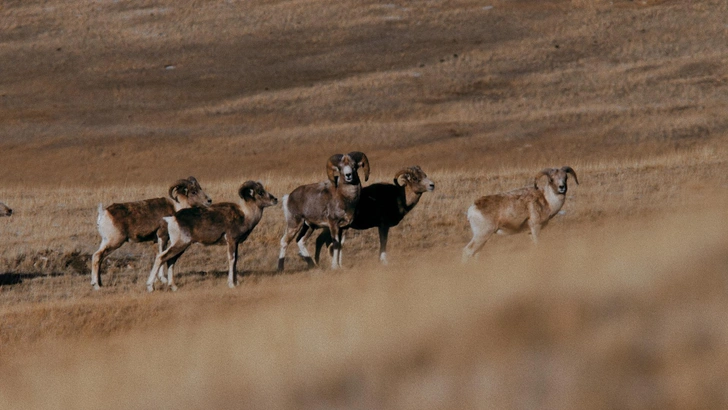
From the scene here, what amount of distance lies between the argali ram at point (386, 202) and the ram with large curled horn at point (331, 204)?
1.16 ft

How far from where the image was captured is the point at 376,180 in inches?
1361

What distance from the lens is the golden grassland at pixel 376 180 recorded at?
181cm

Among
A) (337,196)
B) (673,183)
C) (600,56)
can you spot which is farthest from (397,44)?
(337,196)

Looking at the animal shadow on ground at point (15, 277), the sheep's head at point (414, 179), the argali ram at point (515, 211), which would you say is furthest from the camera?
the sheep's head at point (414, 179)

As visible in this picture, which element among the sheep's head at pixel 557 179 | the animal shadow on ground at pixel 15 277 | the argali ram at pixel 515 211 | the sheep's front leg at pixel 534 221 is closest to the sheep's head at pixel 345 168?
the argali ram at pixel 515 211

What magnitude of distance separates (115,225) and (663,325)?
1693cm

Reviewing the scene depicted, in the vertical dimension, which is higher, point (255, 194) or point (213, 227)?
point (255, 194)

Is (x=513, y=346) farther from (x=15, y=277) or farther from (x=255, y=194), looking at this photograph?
(x=15, y=277)

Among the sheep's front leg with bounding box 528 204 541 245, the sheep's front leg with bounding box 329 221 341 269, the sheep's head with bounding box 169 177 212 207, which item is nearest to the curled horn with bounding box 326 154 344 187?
the sheep's front leg with bounding box 329 221 341 269

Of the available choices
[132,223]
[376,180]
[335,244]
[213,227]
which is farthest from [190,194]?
[376,180]

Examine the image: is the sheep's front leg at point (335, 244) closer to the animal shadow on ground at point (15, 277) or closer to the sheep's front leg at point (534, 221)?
the sheep's front leg at point (534, 221)

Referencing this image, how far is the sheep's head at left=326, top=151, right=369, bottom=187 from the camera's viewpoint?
18.2 meters

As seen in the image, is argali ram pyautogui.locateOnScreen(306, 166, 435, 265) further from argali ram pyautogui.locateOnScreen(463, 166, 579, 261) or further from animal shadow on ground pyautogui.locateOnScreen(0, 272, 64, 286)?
animal shadow on ground pyautogui.locateOnScreen(0, 272, 64, 286)

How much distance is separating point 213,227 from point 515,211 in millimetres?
4870
